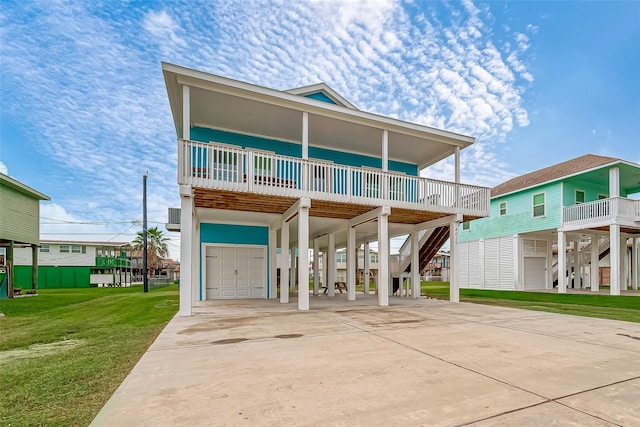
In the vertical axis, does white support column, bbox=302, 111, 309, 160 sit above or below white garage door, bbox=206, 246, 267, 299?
above

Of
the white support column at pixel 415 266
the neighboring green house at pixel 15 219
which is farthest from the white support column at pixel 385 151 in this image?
the neighboring green house at pixel 15 219

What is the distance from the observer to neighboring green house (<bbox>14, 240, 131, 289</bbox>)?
33.1 m

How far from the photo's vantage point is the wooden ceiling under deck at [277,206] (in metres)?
9.37

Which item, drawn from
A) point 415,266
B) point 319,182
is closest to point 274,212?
point 319,182

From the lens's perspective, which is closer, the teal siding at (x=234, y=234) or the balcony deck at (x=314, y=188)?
the balcony deck at (x=314, y=188)

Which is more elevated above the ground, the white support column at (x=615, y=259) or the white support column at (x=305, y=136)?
the white support column at (x=305, y=136)

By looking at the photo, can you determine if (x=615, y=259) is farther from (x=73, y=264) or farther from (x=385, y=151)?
(x=73, y=264)

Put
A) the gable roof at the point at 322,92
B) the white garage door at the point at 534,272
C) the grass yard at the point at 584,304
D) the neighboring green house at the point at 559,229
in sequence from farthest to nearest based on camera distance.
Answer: the white garage door at the point at 534,272 < the neighboring green house at the point at 559,229 < the gable roof at the point at 322,92 < the grass yard at the point at 584,304

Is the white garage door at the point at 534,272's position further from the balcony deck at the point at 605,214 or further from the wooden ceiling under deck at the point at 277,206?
the wooden ceiling under deck at the point at 277,206

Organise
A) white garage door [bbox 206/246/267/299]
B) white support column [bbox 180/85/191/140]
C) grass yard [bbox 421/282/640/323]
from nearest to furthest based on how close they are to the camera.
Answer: white support column [bbox 180/85/191/140] < grass yard [bbox 421/282/640/323] < white garage door [bbox 206/246/267/299]

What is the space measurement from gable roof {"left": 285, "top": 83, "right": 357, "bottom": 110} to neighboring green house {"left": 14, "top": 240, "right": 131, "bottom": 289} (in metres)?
34.5

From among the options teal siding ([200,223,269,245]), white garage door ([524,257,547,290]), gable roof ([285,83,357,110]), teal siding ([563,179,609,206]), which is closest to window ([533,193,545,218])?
teal siding ([563,179,609,206])

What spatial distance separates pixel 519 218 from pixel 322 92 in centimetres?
1622

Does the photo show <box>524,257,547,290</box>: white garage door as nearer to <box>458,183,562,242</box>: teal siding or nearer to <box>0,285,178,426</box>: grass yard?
<box>458,183,562,242</box>: teal siding
